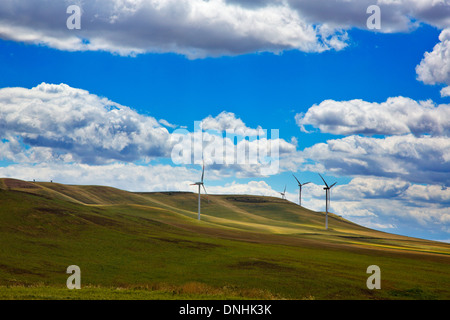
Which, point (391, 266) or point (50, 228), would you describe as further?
point (50, 228)

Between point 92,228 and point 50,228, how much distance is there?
8505 millimetres

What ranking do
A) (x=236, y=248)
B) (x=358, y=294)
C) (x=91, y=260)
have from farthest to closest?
(x=236, y=248) → (x=91, y=260) → (x=358, y=294)

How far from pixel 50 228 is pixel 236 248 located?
34022mm

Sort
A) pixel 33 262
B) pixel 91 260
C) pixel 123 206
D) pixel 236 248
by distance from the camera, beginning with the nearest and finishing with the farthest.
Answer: pixel 33 262, pixel 91 260, pixel 236 248, pixel 123 206

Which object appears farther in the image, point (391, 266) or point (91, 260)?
point (391, 266)

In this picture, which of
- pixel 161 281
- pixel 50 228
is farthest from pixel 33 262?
pixel 50 228
